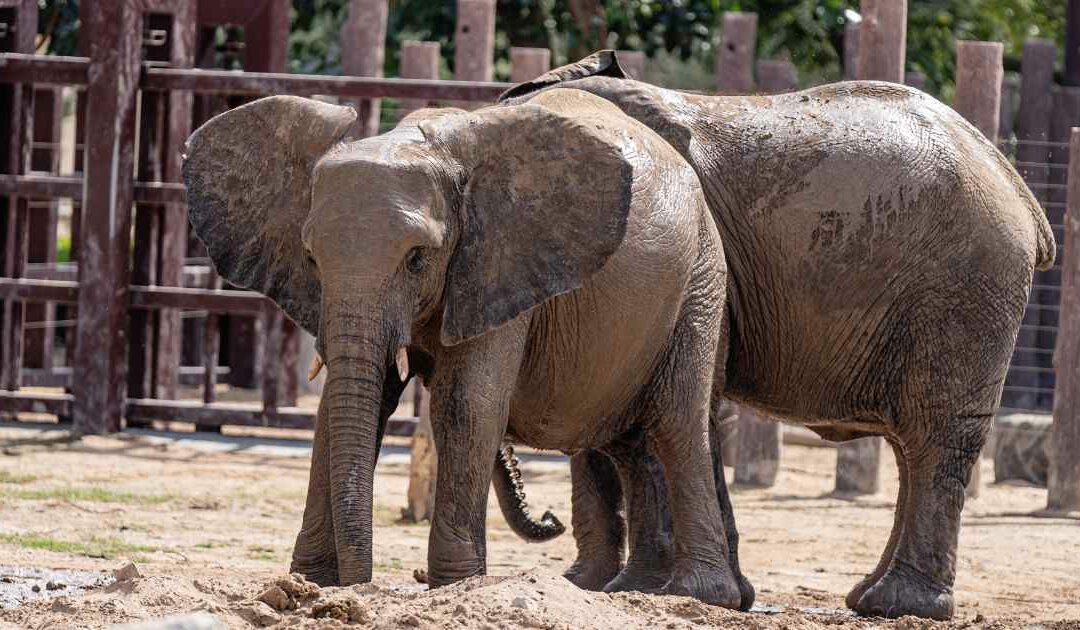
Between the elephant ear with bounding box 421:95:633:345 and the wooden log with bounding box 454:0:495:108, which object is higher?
the wooden log with bounding box 454:0:495:108

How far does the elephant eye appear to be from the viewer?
235 inches

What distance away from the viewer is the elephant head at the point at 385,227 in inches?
230

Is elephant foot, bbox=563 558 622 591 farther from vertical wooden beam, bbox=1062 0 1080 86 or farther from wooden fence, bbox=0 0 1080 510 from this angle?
vertical wooden beam, bbox=1062 0 1080 86

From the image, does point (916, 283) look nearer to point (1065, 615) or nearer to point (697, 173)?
point (697, 173)

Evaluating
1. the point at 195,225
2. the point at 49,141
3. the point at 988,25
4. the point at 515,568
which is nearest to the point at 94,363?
the point at 49,141

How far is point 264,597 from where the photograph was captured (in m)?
5.70

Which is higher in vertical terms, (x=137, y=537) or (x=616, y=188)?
(x=616, y=188)

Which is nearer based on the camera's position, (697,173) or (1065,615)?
(697,173)

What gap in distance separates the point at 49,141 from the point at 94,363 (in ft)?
11.5

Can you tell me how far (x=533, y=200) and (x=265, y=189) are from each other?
93cm

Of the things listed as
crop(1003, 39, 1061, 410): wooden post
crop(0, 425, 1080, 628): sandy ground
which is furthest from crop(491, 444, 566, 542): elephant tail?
crop(1003, 39, 1061, 410): wooden post

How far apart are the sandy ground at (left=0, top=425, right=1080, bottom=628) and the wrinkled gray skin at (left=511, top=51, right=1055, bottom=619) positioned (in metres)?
0.56

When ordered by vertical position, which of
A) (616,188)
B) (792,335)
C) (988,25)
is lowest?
(792,335)

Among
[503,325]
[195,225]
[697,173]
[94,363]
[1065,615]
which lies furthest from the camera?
[94,363]
